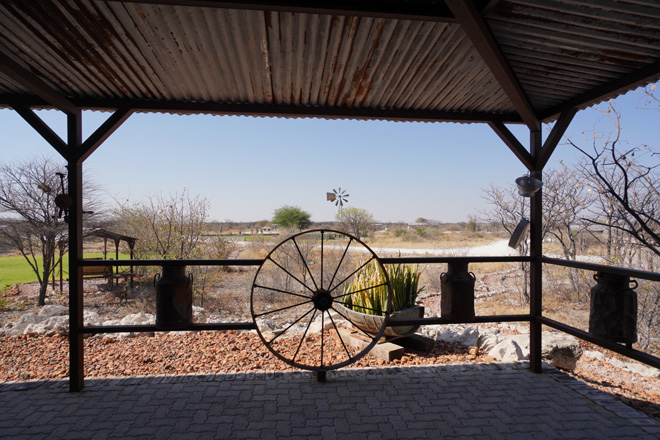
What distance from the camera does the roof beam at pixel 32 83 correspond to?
7.06 ft

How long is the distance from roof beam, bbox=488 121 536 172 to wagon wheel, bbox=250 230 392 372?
5.15ft

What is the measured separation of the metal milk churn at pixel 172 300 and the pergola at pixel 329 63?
151 mm

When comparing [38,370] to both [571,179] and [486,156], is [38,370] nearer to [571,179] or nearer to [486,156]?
[571,179]

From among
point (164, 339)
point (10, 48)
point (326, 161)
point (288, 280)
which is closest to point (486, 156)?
point (326, 161)

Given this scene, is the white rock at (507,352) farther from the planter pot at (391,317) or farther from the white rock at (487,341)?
the planter pot at (391,317)

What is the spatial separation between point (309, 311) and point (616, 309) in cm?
220

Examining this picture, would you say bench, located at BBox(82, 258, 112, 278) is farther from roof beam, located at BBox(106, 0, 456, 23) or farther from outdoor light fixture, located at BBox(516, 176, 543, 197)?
outdoor light fixture, located at BBox(516, 176, 543, 197)

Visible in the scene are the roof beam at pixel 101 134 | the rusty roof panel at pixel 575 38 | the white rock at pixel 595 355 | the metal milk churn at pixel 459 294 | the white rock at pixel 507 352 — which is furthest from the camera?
the white rock at pixel 595 355

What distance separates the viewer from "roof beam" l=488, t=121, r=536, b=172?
3275 mm

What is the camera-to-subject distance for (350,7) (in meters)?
1.81

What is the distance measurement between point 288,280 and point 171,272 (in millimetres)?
6150

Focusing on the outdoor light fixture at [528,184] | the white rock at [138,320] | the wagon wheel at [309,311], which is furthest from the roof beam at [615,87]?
the white rock at [138,320]

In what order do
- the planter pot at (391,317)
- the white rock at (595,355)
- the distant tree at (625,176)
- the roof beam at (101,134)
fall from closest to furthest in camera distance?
the roof beam at (101,134) → the planter pot at (391,317) → the white rock at (595,355) → the distant tree at (625,176)

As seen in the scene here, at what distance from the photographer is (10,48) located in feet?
7.25
